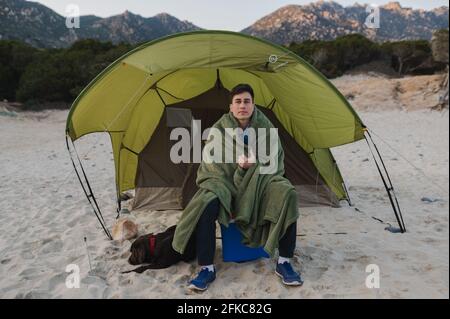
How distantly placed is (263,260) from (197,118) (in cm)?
230

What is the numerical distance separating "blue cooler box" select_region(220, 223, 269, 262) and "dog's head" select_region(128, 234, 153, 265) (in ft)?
2.21

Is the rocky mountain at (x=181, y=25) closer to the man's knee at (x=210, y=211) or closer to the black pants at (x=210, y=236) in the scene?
the black pants at (x=210, y=236)

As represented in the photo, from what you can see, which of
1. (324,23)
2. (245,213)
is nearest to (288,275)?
(245,213)

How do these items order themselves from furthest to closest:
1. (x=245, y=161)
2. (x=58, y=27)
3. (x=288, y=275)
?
(x=58, y=27) < (x=245, y=161) < (x=288, y=275)

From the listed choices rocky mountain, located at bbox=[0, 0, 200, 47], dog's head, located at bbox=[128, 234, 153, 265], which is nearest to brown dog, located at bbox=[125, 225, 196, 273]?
dog's head, located at bbox=[128, 234, 153, 265]

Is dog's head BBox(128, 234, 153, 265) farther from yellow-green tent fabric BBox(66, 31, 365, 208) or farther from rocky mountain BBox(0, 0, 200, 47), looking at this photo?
rocky mountain BBox(0, 0, 200, 47)

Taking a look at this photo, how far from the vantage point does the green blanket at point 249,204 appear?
9.19 ft

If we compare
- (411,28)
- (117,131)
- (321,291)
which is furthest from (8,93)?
(411,28)

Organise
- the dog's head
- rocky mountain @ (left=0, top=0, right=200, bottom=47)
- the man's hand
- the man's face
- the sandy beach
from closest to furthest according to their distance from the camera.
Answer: the sandy beach, the man's hand, the man's face, the dog's head, rocky mountain @ (left=0, top=0, right=200, bottom=47)

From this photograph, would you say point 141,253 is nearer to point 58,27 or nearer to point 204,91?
point 204,91

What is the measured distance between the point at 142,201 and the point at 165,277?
78.9 inches

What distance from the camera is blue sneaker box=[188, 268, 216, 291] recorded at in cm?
279

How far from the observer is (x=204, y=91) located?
495 cm

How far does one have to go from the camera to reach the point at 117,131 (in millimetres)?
4785
